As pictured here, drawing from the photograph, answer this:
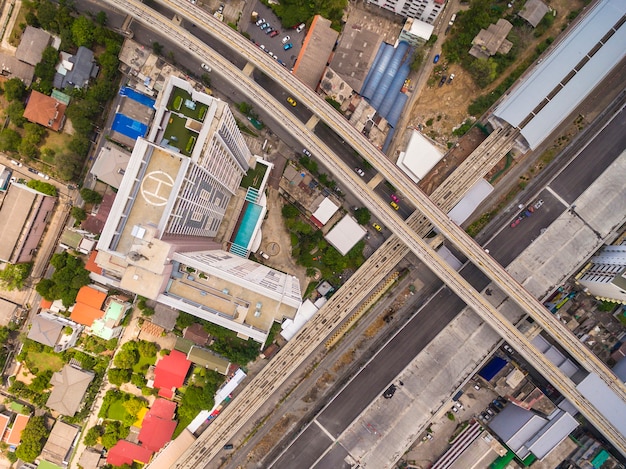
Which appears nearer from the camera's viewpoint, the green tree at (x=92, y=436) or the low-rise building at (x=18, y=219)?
the low-rise building at (x=18, y=219)

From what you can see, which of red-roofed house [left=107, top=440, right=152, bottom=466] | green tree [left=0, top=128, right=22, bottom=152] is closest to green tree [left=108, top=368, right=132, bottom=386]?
red-roofed house [left=107, top=440, right=152, bottom=466]

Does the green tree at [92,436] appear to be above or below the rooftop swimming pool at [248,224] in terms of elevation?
below

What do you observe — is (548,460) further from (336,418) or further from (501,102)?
(501,102)

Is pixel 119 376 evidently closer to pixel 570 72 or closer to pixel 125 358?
pixel 125 358

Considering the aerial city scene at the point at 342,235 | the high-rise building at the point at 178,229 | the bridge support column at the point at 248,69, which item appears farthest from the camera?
the bridge support column at the point at 248,69

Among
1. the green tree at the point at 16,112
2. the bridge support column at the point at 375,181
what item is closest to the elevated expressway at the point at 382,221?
the bridge support column at the point at 375,181

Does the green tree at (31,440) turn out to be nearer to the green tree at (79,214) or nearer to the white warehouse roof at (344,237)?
the green tree at (79,214)
